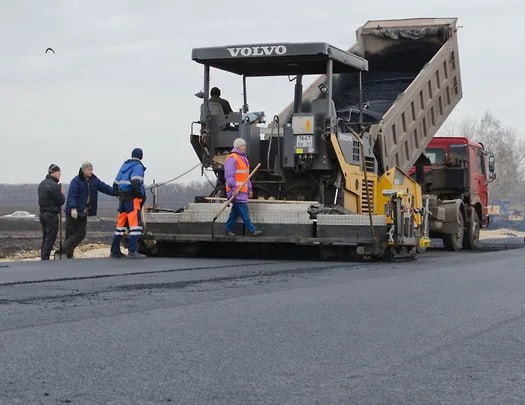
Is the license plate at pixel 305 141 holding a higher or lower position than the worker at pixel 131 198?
higher

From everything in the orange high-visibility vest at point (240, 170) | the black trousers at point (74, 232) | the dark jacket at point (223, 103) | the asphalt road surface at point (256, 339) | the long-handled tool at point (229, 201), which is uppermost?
the dark jacket at point (223, 103)

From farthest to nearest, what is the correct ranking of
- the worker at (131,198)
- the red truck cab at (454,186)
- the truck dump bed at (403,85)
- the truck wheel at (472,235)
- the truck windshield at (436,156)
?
the truck wheel at (472,235)
the truck windshield at (436,156)
the red truck cab at (454,186)
the truck dump bed at (403,85)
the worker at (131,198)

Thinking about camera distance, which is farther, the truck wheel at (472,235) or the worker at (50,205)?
the truck wheel at (472,235)

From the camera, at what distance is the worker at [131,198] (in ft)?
40.4

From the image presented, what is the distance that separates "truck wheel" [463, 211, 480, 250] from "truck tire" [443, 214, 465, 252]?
1.31 feet

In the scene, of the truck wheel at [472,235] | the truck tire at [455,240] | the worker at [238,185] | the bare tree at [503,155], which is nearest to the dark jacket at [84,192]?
the worker at [238,185]

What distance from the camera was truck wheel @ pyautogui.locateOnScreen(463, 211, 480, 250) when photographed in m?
18.3

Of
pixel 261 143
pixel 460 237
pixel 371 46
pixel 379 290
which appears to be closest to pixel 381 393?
pixel 379 290

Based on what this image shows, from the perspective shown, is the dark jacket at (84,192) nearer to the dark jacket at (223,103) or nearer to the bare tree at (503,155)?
the dark jacket at (223,103)

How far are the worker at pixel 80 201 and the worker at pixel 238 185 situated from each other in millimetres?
1821

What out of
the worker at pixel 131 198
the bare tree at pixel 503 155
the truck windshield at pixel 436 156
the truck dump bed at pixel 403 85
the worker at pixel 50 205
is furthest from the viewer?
the bare tree at pixel 503 155

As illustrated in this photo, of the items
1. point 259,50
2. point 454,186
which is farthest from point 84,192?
point 454,186

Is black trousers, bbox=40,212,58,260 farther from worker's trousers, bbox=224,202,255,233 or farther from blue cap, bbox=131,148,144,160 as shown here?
worker's trousers, bbox=224,202,255,233

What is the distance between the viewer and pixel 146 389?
13.3ft
